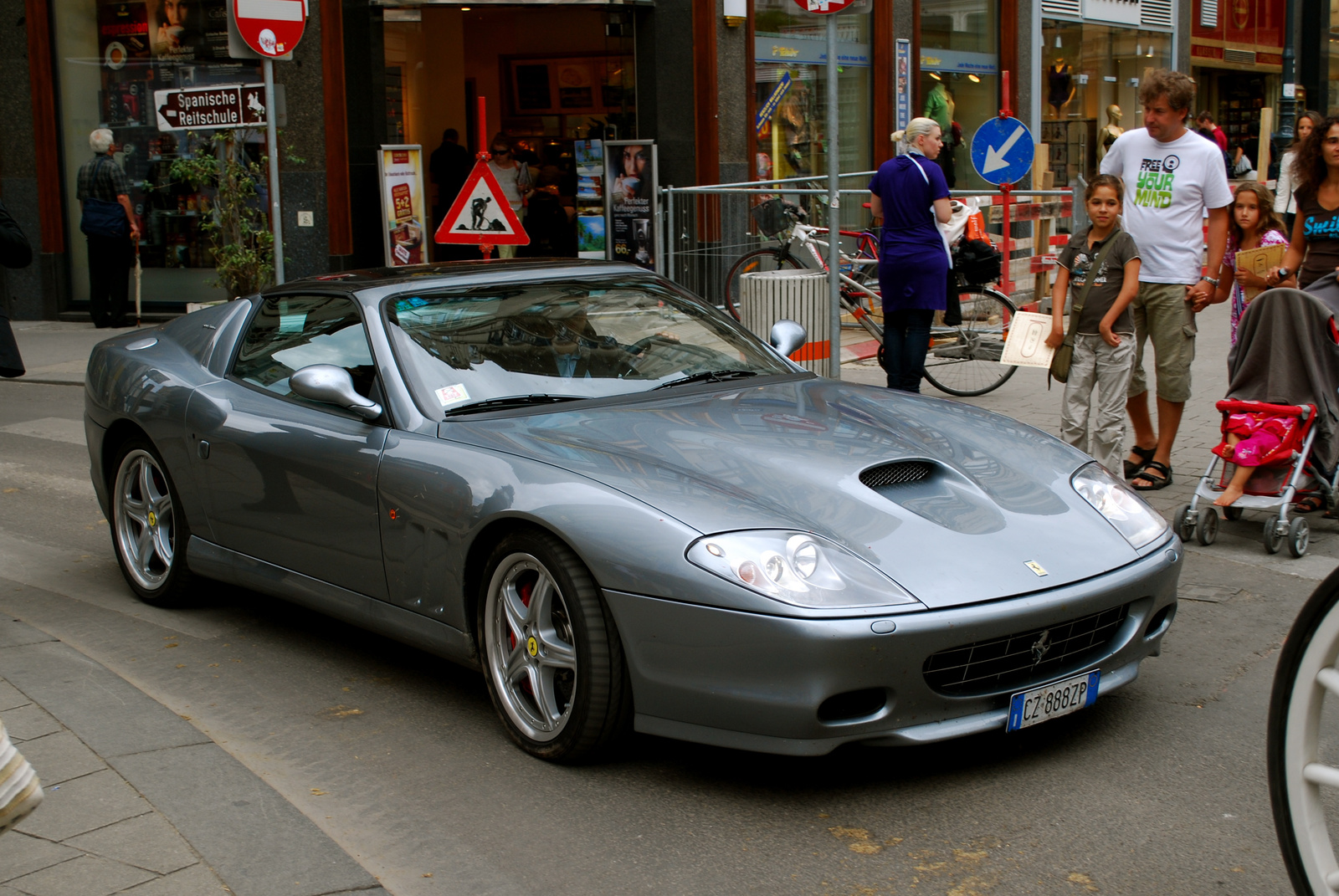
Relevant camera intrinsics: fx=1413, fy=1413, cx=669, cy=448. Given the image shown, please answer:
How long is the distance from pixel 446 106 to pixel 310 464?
13508 mm

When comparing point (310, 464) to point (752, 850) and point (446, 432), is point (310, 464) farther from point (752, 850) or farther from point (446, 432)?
point (752, 850)

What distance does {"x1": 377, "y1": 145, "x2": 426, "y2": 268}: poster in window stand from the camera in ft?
49.4

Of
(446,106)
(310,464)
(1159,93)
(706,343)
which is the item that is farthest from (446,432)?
(446,106)

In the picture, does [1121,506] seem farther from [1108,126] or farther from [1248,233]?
[1108,126]

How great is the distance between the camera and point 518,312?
5.01 metres

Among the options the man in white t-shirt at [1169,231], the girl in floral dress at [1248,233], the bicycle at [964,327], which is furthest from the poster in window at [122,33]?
the girl in floral dress at [1248,233]

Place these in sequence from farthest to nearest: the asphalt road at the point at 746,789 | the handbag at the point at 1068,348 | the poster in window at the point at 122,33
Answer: the poster in window at the point at 122,33 < the handbag at the point at 1068,348 < the asphalt road at the point at 746,789

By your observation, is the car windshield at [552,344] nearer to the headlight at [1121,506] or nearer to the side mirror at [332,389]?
the side mirror at [332,389]

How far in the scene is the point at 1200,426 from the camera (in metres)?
8.95

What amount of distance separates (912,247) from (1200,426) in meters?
2.21

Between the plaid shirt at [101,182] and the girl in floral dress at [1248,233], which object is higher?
the plaid shirt at [101,182]

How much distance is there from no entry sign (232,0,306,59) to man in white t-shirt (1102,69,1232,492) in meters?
5.55

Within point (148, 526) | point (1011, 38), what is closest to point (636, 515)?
point (148, 526)

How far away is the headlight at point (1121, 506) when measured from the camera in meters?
4.21
